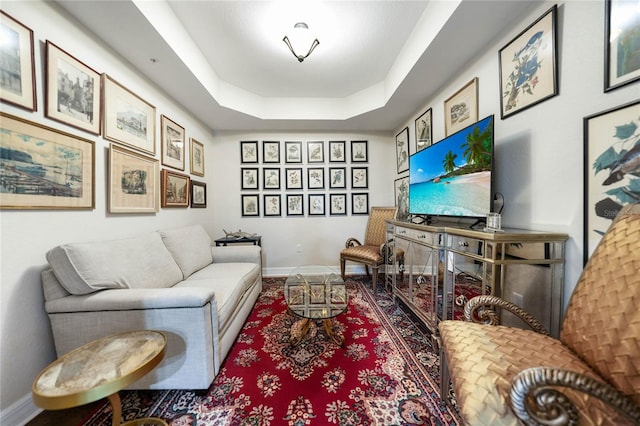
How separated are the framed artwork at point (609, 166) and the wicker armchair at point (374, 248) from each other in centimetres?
136

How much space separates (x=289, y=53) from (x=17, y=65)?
1.95m

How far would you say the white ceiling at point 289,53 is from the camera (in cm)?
159

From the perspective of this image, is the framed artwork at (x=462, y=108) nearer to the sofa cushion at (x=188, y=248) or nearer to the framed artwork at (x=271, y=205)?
the framed artwork at (x=271, y=205)

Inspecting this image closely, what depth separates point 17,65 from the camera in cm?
120

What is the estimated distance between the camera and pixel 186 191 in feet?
9.30

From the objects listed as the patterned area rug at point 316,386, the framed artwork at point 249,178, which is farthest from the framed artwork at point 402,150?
the framed artwork at point 249,178

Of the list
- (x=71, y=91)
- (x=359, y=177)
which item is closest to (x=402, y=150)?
(x=359, y=177)

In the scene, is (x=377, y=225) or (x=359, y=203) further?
(x=359, y=203)

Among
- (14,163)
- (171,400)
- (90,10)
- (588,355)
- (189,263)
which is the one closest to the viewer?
(588,355)

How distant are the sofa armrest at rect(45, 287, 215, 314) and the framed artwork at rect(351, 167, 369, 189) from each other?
2.98 m

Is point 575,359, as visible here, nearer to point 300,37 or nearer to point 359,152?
point 300,37

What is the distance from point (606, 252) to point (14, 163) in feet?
9.47

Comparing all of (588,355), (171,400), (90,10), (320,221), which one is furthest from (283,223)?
(588,355)

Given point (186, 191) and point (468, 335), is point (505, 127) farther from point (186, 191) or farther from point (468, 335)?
point (186, 191)
